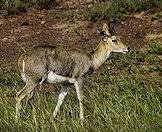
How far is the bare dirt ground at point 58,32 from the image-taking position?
14.7 m

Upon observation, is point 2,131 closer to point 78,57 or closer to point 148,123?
point 148,123

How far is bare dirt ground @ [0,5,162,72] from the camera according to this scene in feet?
48.4

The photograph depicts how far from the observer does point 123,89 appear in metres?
8.95

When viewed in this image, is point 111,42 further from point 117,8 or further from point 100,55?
point 117,8

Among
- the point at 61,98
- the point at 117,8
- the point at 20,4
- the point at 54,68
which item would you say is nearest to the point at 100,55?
the point at 54,68

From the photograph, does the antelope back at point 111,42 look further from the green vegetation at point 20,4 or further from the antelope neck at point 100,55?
the green vegetation at point 20,4

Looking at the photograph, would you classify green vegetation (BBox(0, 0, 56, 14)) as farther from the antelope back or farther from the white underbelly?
the white underbelly

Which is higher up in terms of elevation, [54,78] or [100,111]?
[100,111]

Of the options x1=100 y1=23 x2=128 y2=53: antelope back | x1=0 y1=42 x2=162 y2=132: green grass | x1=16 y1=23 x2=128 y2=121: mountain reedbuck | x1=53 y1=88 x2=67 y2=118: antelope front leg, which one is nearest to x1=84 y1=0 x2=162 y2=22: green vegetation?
x1=0 y1=42 x2=162 y2=132: green grass

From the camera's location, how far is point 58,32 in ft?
50.9

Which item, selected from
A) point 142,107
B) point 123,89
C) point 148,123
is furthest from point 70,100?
point 148,123

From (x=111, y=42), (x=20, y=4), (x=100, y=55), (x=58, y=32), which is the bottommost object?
(x=58, y=32)

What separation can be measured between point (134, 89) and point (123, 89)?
26 centimetres

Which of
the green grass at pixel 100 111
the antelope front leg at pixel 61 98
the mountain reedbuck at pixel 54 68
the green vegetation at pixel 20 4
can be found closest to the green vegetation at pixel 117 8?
the green vegetation at pixel 20 4
